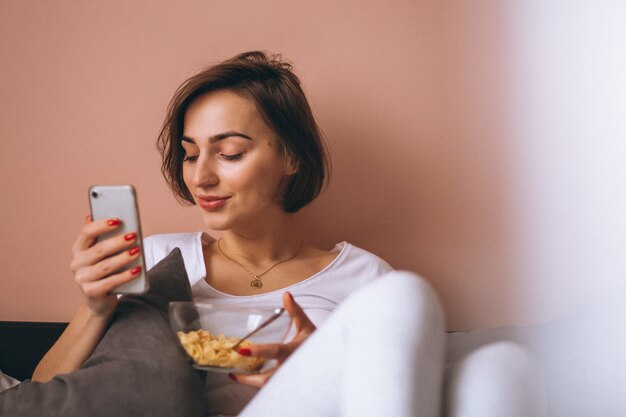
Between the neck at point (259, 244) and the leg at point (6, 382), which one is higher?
the neck at point (259, 244)

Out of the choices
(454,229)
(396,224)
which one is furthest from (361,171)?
(454,229)

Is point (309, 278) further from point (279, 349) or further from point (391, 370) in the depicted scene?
point (391, 370)

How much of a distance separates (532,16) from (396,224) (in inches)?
22.4

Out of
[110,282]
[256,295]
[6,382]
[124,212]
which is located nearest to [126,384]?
[110,282]

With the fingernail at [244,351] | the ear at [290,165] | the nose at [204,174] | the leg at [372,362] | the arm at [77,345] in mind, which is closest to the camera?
the leg at [372,362]

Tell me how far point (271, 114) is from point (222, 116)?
0.10 meters

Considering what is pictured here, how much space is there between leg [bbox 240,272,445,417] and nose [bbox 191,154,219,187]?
48 centimetres

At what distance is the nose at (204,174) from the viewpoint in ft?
4.10

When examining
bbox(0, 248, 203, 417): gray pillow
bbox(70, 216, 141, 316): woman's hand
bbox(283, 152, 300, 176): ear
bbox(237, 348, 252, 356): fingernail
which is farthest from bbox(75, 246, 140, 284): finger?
bbox(283, 152, 300, 176): ear

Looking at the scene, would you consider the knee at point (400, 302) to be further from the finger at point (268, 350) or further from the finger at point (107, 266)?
the finger at point (107, 266)

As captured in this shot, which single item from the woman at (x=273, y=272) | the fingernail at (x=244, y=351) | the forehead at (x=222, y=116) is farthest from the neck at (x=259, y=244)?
the fingernail at (x=244, y=351)

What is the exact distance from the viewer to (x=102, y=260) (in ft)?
3.40

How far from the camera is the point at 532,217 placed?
1.47 metres

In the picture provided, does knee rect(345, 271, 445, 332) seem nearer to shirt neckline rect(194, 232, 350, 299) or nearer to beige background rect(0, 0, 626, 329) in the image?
shirt neckline rect(194, 232, 350, 299)
